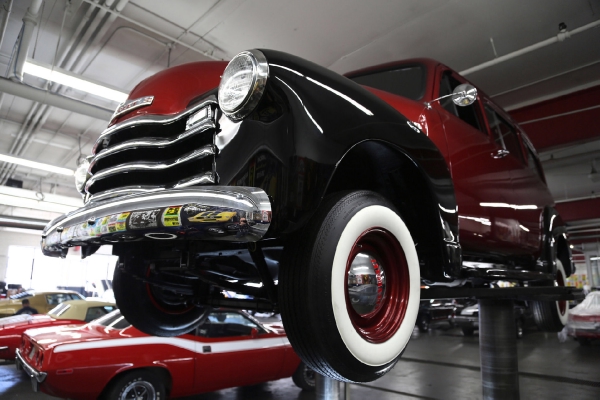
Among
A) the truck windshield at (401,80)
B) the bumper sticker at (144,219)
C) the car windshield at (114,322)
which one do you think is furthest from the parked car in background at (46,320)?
the bumper sticker at (144,219)

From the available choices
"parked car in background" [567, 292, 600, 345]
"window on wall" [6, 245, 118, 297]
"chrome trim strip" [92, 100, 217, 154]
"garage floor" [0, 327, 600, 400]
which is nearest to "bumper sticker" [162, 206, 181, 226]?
"chrome trim strip" [92, 100, 217, 154]

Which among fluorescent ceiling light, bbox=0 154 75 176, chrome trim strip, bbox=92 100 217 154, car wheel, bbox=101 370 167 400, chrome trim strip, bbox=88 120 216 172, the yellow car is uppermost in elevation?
fluorescent ceiling light, bbox=0 154 75 176

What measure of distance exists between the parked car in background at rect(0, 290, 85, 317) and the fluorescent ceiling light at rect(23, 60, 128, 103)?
22.8 feet

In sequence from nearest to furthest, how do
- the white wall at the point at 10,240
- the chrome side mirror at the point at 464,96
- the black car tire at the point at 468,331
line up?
the chrome side mirror at the point at 464,96 < the black car tire at the point at 468,331 < the white wall at the point at 10,240

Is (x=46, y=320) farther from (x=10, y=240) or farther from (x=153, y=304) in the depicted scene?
(x=10, y=240)

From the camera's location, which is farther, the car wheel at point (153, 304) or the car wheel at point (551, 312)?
the car wheel at point (551, 312)

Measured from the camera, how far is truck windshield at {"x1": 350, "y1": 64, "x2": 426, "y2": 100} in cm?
250

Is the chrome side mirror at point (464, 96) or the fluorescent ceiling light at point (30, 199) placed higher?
the fluorescent ceiling light at point (30, 199)

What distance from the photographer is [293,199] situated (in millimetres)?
1310

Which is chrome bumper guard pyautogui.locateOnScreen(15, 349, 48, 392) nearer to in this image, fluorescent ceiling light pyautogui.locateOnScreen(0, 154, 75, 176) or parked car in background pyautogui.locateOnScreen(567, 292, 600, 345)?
fluorescent ceiling light pyautogui.locateOnScreen(0, 154, 75, 176)

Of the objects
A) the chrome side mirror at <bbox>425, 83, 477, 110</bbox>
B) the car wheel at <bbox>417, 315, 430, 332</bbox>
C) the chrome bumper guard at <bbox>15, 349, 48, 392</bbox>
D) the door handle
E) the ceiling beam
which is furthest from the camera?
the car wheel at <bbox>417, 315, 430, 332</bbox>

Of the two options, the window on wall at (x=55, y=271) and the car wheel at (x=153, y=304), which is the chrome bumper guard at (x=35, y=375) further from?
the window on wall at (x=55, y=271)

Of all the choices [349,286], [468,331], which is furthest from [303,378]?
[468,331]

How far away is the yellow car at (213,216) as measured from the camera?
1.20 metres
